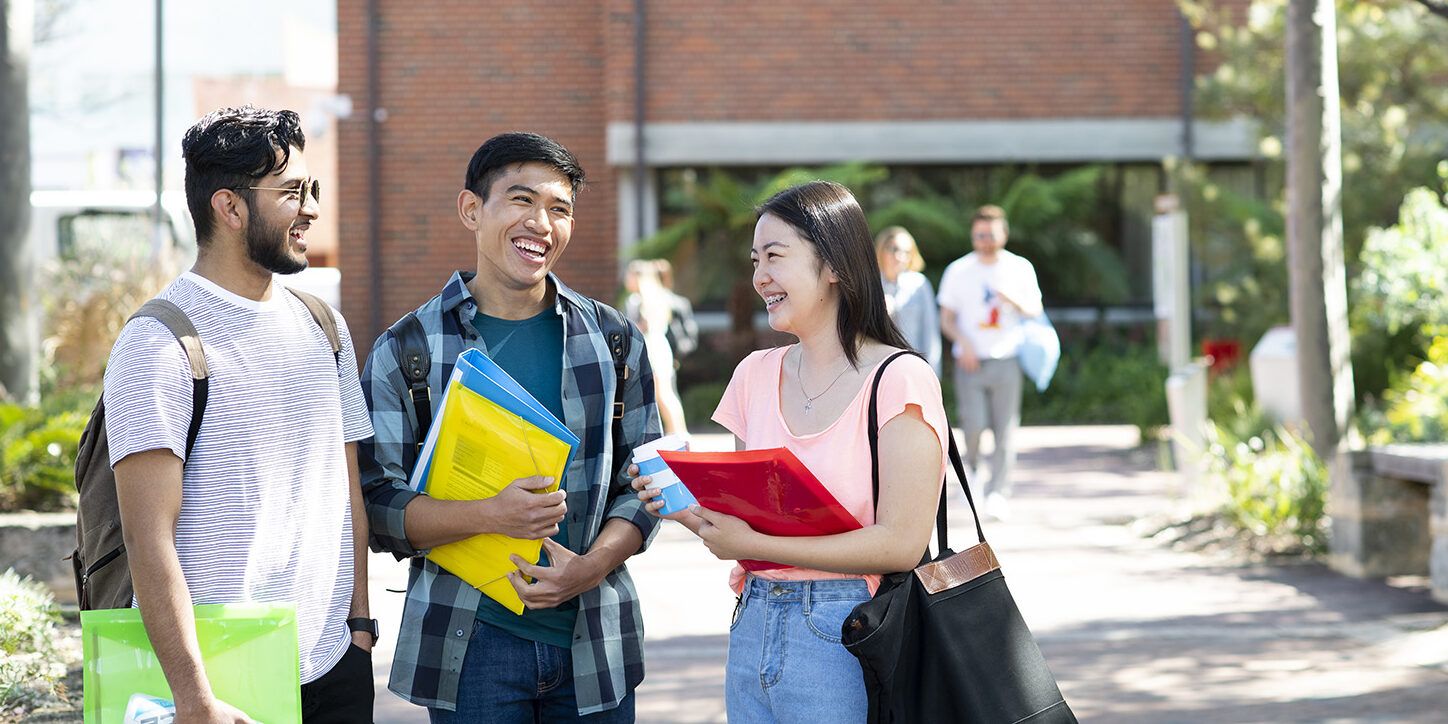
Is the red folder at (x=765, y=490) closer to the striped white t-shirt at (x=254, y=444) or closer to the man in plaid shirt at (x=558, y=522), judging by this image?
the man in plaid shirt at (x=558, y=522)

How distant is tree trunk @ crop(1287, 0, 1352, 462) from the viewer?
9914 millimetres

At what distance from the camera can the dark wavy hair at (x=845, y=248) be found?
10.4 feet

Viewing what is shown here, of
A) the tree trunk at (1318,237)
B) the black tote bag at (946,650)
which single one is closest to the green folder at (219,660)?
the black tote bag at (946,650)

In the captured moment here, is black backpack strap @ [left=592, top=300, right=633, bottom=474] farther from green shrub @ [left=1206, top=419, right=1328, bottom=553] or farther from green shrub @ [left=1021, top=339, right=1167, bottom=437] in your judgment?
green shrub @ [left=1021, top=339, right=1167, bottom=437]

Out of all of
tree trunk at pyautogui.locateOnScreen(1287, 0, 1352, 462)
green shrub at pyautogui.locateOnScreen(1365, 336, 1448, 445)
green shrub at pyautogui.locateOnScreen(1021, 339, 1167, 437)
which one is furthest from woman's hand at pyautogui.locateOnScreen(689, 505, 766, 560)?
green shrub at pyautogui.locateOnScreen(1021, 339, 1167, 437)

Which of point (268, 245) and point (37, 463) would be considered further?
point (37, 463)

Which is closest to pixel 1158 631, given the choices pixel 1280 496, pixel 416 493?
pixel 1280 496

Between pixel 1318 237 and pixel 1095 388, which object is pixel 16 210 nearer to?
pixel 1318 237

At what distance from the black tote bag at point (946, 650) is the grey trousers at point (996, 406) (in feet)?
26.0

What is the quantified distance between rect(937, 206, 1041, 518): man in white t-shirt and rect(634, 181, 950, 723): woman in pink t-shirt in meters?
7.81

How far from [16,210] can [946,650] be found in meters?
7.24

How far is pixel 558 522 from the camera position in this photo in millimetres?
3209

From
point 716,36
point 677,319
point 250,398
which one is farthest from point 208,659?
point 716,36

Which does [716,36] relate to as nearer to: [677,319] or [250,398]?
[677,319]
